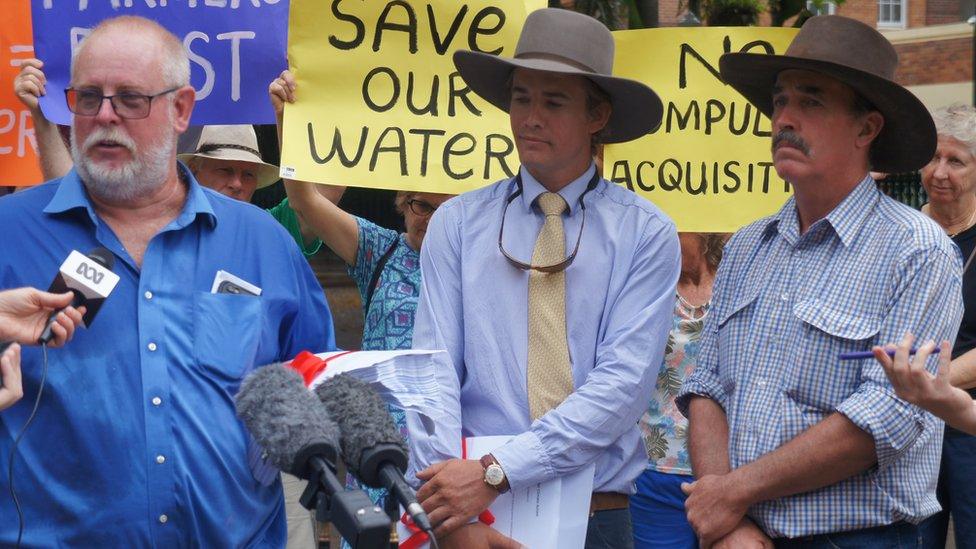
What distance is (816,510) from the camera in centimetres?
371

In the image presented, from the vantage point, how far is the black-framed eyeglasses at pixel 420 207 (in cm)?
543

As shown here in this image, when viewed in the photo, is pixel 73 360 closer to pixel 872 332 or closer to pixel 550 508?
pixel 550 508

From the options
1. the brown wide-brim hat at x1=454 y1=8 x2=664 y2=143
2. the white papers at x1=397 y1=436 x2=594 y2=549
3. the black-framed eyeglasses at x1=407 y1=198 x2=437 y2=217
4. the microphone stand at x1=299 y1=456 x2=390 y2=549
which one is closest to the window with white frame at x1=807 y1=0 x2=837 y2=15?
the black-framed eyeglasses at x1=407 y1=198 x2=437 y2=217

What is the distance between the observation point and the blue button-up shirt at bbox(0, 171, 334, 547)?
3422 millimetres

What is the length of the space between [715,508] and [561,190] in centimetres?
116

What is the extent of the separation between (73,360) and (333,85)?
2274 mm

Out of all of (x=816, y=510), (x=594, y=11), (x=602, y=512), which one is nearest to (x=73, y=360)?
(x=602, y=512)

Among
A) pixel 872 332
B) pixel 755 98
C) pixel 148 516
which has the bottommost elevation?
pixel 148 516

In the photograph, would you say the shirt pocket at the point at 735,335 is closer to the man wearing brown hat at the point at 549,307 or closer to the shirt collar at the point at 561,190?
the man wearing brown hat at the point at 549,307

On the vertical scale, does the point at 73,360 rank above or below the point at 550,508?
above

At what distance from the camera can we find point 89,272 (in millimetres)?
3223

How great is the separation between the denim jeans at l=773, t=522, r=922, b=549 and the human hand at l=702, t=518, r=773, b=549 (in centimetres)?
14

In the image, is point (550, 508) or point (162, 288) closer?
point (162, 288)

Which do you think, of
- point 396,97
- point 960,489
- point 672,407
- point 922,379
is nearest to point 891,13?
point 672,407
